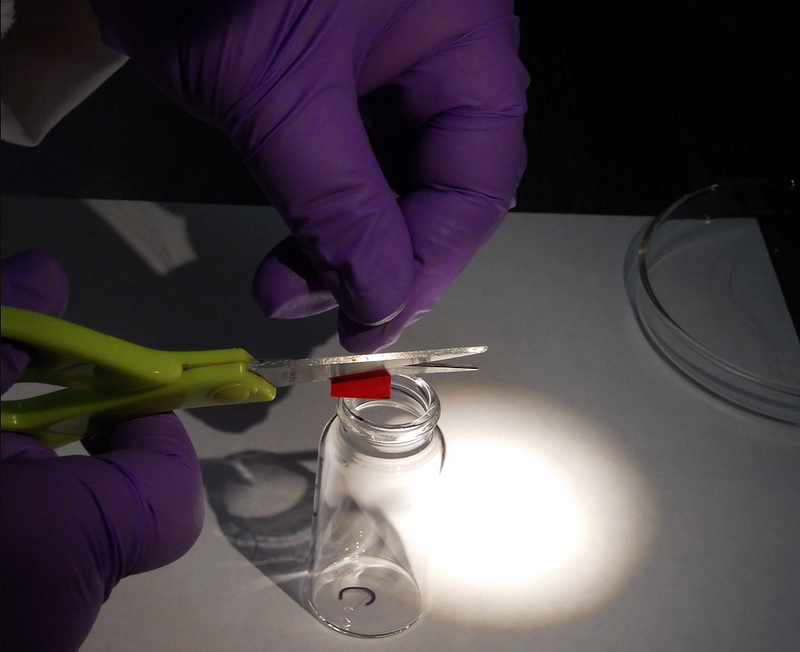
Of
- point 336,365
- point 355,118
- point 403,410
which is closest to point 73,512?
point 336,365

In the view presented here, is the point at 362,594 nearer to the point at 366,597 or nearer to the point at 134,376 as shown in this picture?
the point at 366,597

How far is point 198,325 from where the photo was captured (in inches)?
41.2

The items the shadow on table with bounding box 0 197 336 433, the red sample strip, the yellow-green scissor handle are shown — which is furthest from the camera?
the shadow on table with bounding box 0 197 336 433

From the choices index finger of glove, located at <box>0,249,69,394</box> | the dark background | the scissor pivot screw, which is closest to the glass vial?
the scissor pivot screw

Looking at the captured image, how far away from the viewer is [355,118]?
79cm

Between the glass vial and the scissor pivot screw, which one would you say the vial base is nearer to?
the glass vial

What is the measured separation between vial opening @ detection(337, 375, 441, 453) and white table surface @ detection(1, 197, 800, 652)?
17 centimetres

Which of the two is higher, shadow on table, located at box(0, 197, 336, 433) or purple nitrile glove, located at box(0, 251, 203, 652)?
purple nitrile glove, located at box(0, 251, 203, 652)

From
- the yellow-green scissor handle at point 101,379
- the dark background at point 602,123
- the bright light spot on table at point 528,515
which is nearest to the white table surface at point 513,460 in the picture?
the bright light spot on table at point 528,515

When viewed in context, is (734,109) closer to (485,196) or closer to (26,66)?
(485,196)

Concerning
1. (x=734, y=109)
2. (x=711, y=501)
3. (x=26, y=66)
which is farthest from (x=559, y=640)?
(x=734, y=109)

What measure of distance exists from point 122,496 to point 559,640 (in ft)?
1.49

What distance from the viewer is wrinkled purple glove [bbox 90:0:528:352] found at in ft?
2.50

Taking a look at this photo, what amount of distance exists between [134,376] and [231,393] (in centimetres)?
9
